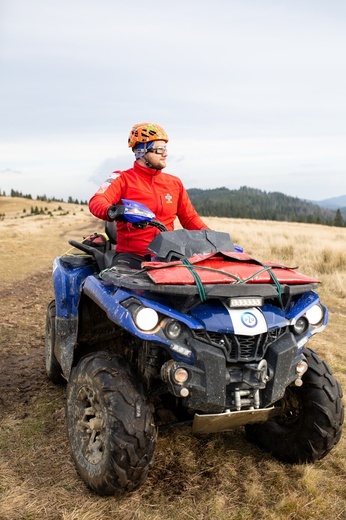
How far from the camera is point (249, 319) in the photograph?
3105mm

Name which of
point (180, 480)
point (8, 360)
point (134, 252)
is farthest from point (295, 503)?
point (8, 360)

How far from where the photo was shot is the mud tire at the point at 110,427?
301 cm

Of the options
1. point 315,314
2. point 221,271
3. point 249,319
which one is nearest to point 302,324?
point 315,314

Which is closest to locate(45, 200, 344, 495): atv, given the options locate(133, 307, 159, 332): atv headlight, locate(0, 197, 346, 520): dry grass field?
locate(133, 307, 159, 332): atv headlight

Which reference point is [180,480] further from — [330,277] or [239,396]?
[330,277]

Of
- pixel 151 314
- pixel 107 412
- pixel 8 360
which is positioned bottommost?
pixel 8 360

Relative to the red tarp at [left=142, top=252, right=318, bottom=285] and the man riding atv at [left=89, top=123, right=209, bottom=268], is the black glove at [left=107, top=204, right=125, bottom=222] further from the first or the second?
the red tarp at [left=142, top=252, right=318, bottom=285]

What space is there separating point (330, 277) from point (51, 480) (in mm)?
10510

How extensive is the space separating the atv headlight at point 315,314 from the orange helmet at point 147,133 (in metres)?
2.06

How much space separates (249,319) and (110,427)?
1047mm

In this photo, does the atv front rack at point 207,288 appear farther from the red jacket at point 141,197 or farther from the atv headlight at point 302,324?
the red jacket at point 141,197

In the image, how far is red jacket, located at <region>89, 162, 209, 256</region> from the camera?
438 centimetres

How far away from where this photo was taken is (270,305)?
339 centimetres

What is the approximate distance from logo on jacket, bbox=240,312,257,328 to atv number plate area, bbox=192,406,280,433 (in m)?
0.52
